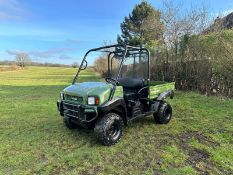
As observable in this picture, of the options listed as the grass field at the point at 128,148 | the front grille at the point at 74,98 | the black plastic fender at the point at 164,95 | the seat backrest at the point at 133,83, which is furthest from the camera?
the black plastic fender at the point at 164,95

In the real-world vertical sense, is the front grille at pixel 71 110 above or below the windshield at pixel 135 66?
below

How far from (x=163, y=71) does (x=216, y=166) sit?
809 cm

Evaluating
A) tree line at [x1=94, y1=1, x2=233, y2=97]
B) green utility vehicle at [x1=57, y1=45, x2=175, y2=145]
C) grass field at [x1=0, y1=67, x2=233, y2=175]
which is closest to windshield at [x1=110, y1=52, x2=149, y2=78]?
green utility vehicle at [x1=57, y1=45, x2=175, y2=145]

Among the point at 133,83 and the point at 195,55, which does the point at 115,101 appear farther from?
the point at 195,55

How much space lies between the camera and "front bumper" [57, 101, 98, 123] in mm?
4082

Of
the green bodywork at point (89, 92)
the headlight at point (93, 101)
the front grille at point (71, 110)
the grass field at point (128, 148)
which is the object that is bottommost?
the grass field at point (128, 148)

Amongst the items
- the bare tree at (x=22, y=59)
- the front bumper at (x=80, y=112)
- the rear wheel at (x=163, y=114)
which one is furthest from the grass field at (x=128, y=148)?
the bare tree at (x=22, y=59)

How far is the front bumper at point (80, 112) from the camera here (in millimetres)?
Result: 4082

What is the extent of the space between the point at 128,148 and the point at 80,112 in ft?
3.48

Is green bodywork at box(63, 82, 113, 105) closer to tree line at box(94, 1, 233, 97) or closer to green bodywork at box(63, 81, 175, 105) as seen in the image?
green bodywork at box(63, 81, 175, 105)

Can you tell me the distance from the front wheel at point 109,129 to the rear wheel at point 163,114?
53.7 inches

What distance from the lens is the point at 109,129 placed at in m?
4.27

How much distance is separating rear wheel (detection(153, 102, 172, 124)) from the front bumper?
76.5 inches

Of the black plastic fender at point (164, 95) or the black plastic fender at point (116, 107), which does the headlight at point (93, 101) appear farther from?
the black plastic fender at point (164, 95)
